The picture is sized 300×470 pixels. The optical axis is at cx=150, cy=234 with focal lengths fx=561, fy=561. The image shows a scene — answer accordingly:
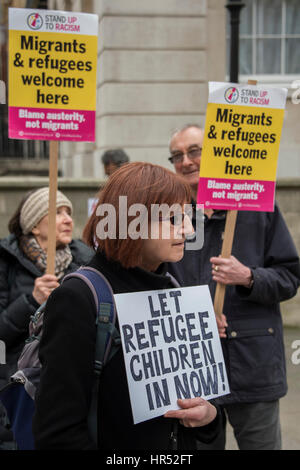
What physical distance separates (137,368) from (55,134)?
4.98ft

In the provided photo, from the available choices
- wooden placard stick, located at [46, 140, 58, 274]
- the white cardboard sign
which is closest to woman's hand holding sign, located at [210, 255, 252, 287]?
the white cardboard sign

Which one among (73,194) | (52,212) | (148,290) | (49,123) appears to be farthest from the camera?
(73,194)

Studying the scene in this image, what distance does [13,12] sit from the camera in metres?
2.72

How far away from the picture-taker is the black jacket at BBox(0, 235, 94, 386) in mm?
2893

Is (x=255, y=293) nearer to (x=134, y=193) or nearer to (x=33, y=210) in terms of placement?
(x=134, y=193)

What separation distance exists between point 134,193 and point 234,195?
3.44ft

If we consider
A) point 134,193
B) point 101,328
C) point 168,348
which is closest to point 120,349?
point 101,328

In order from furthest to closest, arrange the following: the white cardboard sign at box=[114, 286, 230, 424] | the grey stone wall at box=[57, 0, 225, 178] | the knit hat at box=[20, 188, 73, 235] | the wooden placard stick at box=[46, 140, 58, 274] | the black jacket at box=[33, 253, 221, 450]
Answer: the grey stone wall at box=[57, 0, 225, 178] → the knit hat at box=[20, 188, 73, 235] → the wooden placard stick at box=[46, 140, 58, 274] → the white cardboard sign at box=[114, 286, 230, 424] → the black jacket at box=[33, 253, 221, 450]

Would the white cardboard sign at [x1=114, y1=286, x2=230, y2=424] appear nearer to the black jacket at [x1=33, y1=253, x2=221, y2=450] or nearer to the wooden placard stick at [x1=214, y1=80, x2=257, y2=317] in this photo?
the black jacket at [x1=33, y1=253, x2=221, y2=450]

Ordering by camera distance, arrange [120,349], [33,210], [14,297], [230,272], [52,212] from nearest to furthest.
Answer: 1. [120,349]
2. [230,272]
3. [52,212]
4. [14,297]
5. [33,210]

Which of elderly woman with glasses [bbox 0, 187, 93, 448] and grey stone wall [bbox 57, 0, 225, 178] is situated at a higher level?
grey stone wall [bbox 57, 0, 225, 178]

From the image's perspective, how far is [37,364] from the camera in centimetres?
201
